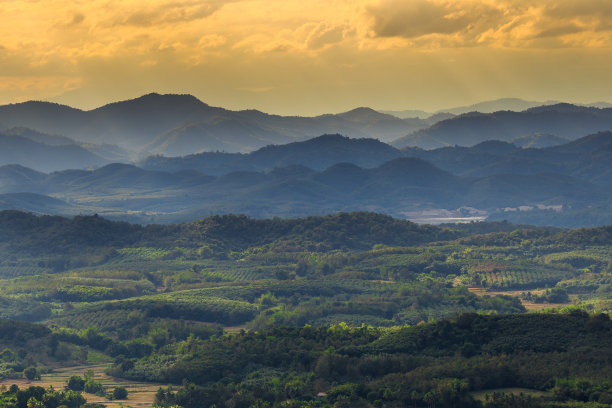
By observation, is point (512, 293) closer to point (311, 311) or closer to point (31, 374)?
point (311, 311)

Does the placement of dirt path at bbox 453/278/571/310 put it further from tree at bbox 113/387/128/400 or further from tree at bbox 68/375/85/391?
tree at bbox 113/387/128/400

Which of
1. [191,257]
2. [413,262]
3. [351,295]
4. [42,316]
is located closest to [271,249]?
[191,257]

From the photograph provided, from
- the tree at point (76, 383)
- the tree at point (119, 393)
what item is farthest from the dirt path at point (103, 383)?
the tree at point (76, 383)

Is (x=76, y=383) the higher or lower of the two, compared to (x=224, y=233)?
lower

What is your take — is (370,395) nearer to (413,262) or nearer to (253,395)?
(253,395)

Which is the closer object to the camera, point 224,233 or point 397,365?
point 397,365

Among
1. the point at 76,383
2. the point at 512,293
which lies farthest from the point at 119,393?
the point at 512,293

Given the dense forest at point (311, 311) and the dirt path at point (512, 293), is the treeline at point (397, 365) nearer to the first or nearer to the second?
the dense forest at point (311, 311)
